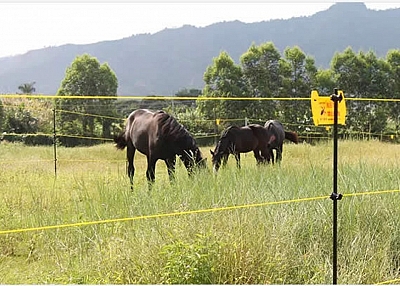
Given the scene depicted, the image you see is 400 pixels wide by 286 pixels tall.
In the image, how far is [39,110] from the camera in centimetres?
1527

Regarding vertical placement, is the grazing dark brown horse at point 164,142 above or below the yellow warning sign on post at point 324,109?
below

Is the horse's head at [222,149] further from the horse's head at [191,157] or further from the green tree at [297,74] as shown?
the green tree at [297,74]

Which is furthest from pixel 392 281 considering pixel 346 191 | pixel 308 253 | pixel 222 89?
pixel 222 89

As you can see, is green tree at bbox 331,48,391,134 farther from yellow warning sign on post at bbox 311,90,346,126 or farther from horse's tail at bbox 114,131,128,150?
yellow warning sign on post at bbox 311,90,346,126

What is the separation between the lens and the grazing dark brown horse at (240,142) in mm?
8305

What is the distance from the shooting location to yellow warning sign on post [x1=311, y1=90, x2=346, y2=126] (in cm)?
308

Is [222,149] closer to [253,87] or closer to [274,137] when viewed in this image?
[274,137]

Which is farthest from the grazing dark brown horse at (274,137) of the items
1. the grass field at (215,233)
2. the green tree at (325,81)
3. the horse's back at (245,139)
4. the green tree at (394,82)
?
the green tree at (325,81)

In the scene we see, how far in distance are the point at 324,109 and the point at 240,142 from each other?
5473 mm

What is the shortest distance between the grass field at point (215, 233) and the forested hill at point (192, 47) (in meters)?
107

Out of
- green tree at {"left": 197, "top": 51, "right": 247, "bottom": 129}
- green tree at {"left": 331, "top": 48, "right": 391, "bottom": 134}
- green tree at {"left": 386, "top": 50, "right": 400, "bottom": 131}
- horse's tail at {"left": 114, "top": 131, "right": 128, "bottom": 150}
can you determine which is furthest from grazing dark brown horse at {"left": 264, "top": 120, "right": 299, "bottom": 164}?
green tree at {"left": 331, "top": 48, "right": 391, "bottom": 134}

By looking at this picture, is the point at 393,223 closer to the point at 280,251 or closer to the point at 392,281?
the point at 392,281

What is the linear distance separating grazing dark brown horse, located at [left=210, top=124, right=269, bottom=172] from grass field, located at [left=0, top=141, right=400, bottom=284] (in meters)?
3.49

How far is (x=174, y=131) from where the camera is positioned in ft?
21.6
